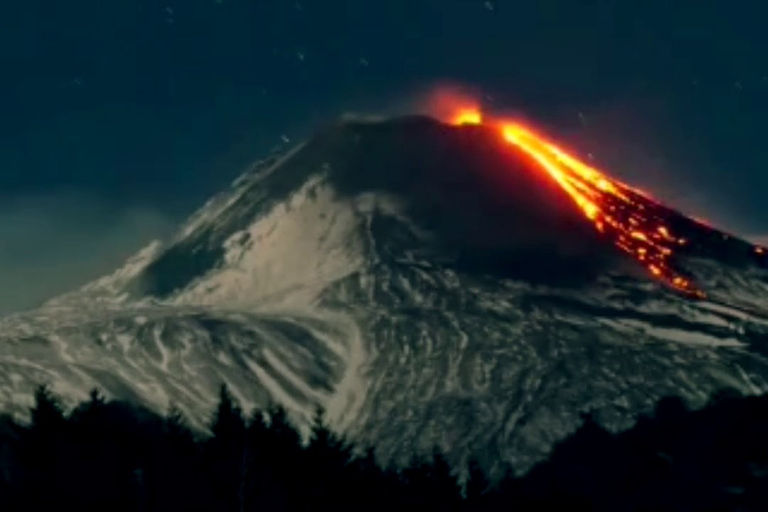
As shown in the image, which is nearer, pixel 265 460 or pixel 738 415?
pixel 265 460

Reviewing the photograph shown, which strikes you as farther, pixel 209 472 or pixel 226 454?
pixel 226 454

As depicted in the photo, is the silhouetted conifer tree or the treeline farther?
the silhouetted conifer tree

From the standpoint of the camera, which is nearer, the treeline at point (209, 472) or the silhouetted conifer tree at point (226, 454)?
the treeline at point (209, 472)

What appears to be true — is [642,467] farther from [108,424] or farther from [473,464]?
[108,424]

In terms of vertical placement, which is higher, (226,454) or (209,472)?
(226,454)

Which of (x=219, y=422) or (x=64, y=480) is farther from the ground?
(x=219, y=422)

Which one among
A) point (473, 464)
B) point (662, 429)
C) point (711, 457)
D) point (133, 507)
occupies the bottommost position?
point (133, 507)

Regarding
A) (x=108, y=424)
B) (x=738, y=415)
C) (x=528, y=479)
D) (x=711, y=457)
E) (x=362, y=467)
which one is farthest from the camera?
(x=528, y=479)

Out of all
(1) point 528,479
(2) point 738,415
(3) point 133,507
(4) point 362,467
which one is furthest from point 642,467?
(3) point 133,507

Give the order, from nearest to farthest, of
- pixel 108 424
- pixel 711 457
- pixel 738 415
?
pixel 108 424 < pixel 711 457 < pixel 738 415
